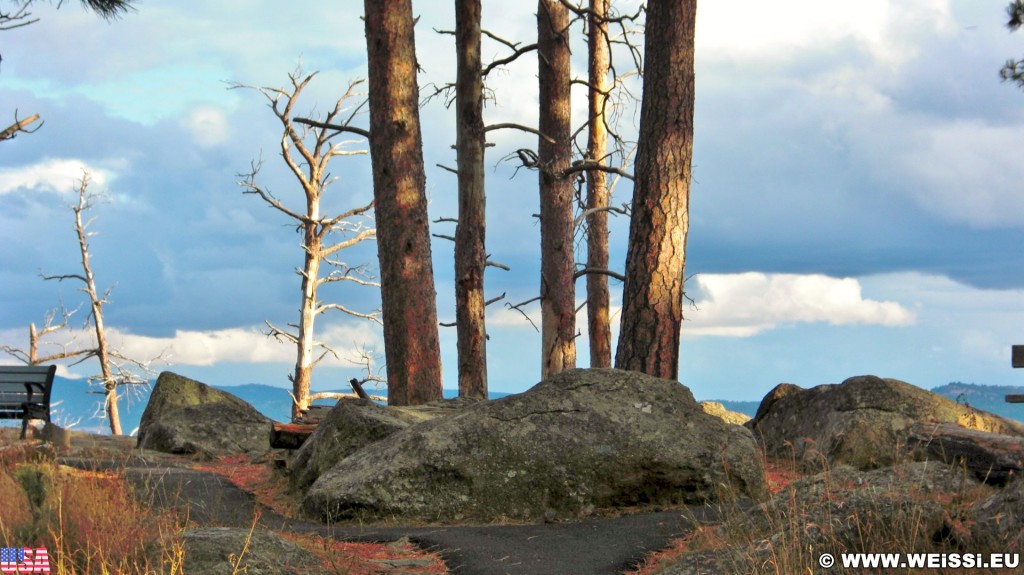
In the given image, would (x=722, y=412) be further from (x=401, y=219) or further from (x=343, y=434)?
(x=343, y=434)

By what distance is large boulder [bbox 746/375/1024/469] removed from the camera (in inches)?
420

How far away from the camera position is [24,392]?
1451 cm

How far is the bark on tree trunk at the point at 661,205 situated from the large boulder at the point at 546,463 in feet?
8.56

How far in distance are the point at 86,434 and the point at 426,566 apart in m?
12.4

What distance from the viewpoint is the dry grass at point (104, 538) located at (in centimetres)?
523

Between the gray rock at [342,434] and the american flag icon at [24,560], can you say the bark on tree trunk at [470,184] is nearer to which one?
the gray rock at [342,434]

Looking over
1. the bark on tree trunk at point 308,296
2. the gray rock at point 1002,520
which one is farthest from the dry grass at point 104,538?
the bark on tree trunk at point 308,296

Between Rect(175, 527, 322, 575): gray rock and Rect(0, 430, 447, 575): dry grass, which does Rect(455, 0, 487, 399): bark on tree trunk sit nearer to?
Rect(0, 430, 447, 575): dry grass

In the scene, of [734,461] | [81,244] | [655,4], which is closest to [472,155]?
[655,4]

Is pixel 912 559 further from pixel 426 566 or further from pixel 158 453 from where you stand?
pixel 158 453

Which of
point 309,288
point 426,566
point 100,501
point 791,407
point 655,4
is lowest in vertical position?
point 426,566

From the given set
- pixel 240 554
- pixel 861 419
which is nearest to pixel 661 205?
pixel 861 419

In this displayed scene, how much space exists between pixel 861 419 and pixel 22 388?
465 inches

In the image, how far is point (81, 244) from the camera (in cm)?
2472
